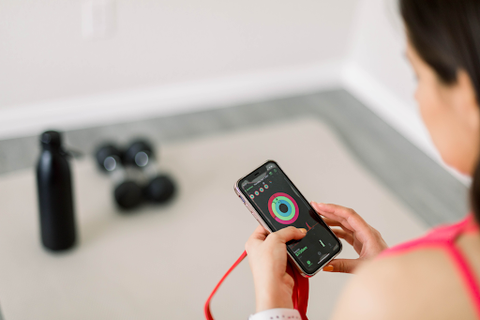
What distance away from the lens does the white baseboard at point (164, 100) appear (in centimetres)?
178

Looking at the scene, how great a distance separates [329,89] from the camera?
236 cm

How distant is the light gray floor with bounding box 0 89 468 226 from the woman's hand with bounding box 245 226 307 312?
1041mm

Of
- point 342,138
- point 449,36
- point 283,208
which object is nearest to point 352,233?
point 283,208

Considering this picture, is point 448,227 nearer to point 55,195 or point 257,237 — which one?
point 257,237

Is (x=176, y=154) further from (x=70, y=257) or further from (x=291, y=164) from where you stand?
(x=70, y=257)

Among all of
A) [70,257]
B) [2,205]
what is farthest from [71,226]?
[2,205]

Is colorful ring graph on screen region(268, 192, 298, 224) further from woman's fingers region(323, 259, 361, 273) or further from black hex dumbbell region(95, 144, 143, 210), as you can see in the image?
black hex dumbbell region(95, 144, 143, 210)

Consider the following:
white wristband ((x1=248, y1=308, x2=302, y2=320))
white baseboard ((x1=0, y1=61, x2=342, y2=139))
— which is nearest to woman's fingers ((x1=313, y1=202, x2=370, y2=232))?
white wristband ((x1=248, y1=308, x2=302, y2=320))

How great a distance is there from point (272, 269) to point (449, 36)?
0.38 metres

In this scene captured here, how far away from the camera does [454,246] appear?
45 centimetres

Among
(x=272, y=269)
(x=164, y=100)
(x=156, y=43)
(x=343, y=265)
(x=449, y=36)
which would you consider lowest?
(x=343, y=265)

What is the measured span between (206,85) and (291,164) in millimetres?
775

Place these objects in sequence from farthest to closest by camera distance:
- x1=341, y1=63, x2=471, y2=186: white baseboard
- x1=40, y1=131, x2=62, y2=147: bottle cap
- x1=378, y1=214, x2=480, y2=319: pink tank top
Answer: x1=341, y1=63, x2=471, y2=186: white baseboard
x1=40, y1=131, x2=62, y2=147: bottle cap
x1=378, y1=214, x2=480, y2=319: pink tank top

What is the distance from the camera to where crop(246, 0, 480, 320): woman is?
43cm
